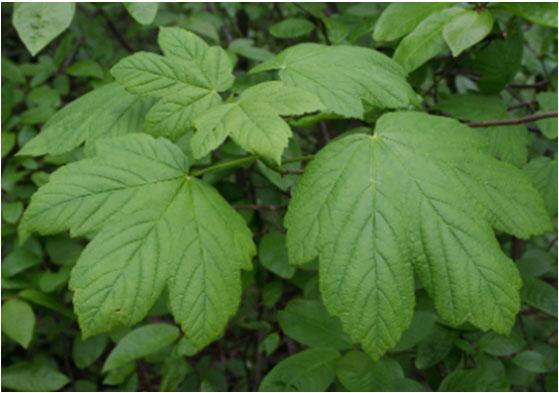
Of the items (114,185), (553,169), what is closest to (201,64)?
Answer: (114,185)

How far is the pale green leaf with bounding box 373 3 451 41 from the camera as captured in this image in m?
1.66

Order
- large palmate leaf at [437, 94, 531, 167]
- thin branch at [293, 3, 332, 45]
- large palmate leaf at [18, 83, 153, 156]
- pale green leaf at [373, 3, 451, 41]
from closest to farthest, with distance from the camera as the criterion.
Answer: large palmate leaf at [18, 83, 153, 156] → pale green leaf at [373, 3, 451, 41] → large palmate leaf at [437, 94, 531, 167] → thin branch at [293, 3, 332, 45]

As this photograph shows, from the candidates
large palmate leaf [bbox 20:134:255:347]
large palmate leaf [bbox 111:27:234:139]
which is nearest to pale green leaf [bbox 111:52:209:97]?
large palmate leaf [bbox 111:27:234:139]

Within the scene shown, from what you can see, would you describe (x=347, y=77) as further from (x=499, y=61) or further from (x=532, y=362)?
(x=532, y=362)

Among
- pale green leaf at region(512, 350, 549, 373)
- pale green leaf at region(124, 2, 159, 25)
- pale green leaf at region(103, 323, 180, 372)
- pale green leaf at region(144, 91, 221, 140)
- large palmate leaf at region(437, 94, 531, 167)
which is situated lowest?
pale green leaf at region(512, 350, 549, 373)

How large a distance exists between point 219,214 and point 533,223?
2.26 ft

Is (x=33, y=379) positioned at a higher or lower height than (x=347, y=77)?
lower

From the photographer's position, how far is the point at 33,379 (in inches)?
87.8

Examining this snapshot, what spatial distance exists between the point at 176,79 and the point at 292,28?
909mm

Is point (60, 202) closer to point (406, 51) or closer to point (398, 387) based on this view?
point (406, 51)

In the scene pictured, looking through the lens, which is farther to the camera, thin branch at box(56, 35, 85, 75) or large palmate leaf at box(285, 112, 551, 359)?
thin branch at box(56, 35, 85, 75)

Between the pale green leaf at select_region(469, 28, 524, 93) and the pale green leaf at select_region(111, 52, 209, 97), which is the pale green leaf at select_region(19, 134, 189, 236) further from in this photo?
the pale green leaf at select_region(469, 28, 524, 93)

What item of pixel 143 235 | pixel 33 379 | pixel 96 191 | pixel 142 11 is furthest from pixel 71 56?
pixel 143 235

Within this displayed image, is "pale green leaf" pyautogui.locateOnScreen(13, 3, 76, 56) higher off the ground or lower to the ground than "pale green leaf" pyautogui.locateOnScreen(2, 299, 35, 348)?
higher
